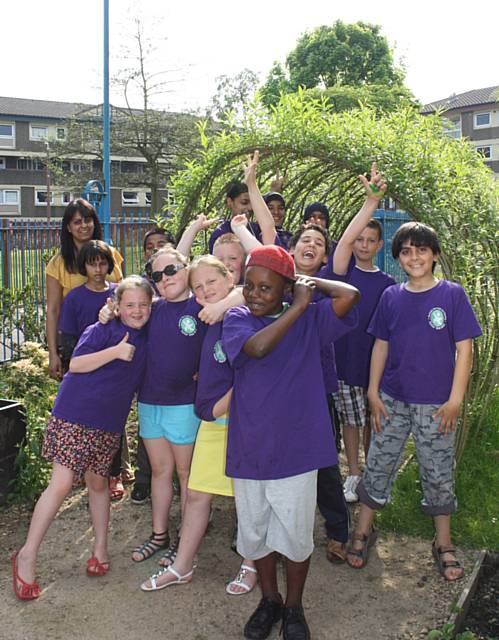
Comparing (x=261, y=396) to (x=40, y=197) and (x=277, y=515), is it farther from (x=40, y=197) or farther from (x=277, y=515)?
(x=40, y=197)

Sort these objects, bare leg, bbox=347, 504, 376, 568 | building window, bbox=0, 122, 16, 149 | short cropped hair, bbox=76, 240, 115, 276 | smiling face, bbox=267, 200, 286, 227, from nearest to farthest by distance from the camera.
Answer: bare leg, bbox=347, 504, 376, 568 → short cropped hair, bbox=76, 240, 115, 276 → smiling face, bbox=267, 200, 286, 227 → building window, bbox=0, 122, 16, 149

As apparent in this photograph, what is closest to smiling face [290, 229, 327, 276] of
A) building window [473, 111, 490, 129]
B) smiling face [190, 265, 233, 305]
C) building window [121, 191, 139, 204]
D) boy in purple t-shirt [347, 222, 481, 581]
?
boy in purple t-shirt [347, 222, 481, 581]

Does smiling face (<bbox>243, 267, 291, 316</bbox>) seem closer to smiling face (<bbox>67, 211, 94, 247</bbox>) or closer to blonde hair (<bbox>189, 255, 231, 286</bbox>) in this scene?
blonde hair (<bbox>189, 255, 231, 286</bbox>)

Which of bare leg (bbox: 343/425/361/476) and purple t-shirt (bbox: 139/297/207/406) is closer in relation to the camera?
purple t-shirt (bbox: 139/297/207/406)

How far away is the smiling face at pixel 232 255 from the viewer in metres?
3.68

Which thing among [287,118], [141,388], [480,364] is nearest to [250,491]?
[141,388]

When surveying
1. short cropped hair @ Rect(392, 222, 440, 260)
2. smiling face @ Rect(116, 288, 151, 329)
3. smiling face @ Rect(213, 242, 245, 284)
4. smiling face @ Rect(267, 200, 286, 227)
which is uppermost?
smiling face @ Rect(267, 200, 286, 227)

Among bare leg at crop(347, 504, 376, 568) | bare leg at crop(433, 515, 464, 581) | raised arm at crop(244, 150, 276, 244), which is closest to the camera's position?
bare leg at crop(433, 515, 464, 581)

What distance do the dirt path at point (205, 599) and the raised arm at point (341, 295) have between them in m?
1.56

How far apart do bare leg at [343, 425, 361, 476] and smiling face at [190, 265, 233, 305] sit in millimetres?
1770

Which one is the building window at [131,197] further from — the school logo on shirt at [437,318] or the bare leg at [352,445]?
the school logo on shirt at [437,318]

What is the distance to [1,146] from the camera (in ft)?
154

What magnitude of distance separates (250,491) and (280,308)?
2.75ft

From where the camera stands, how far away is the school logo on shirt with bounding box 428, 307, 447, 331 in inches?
137
